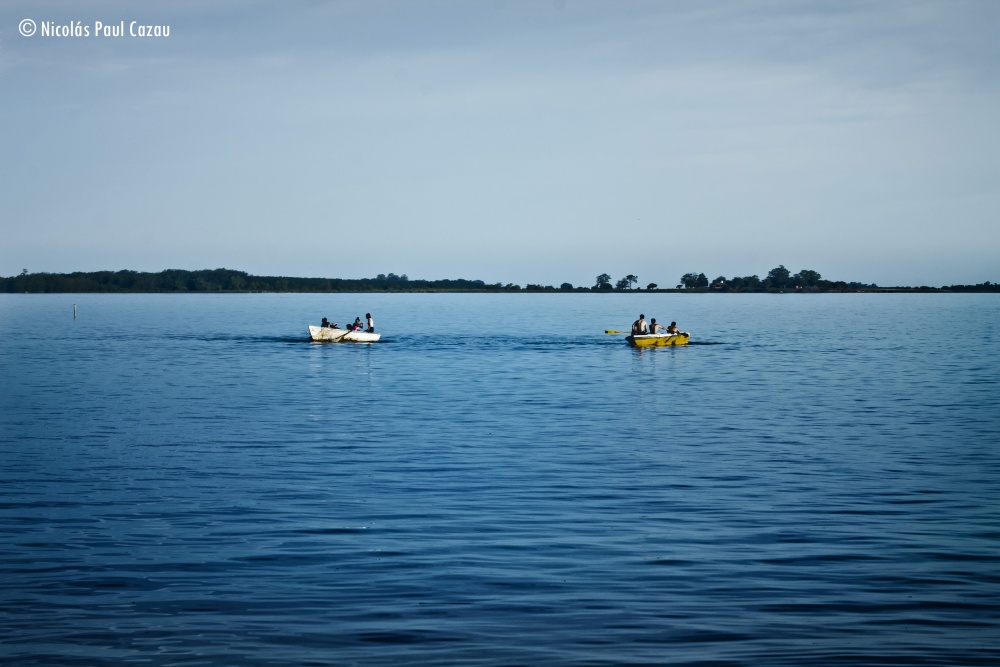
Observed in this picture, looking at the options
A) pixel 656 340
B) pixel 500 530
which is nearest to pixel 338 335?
pixel 656 340

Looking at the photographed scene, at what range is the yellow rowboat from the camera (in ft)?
233

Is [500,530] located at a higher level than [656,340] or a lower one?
lower

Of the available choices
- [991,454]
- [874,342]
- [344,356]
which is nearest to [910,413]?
[991,454]

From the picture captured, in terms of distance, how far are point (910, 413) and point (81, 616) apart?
29853 millimetres

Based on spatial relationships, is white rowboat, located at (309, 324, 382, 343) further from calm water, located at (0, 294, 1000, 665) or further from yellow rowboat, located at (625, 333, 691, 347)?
calm water, located at (0, 294, 1000, 665)

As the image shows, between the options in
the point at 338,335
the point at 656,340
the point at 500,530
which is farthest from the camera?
the point at 338,335

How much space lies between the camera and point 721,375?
52281 mm

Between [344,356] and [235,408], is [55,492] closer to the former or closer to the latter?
[235,408]

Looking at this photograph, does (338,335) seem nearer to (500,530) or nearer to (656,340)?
(656,340)

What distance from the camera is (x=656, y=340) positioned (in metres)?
71.9

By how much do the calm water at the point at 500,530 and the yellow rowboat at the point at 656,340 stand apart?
1172 inches

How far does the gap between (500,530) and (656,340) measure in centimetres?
5581

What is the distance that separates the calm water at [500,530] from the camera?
1211cm

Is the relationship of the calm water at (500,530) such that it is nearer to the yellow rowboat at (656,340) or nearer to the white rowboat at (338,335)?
the yellow rowboat at (656,340)
